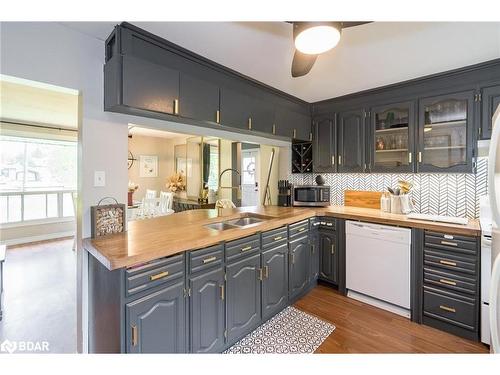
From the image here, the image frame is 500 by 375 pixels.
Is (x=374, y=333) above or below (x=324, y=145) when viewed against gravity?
below

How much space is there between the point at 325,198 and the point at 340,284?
1.06m

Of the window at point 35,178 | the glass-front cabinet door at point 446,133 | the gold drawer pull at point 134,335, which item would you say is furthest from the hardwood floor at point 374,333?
the window at point 35,178

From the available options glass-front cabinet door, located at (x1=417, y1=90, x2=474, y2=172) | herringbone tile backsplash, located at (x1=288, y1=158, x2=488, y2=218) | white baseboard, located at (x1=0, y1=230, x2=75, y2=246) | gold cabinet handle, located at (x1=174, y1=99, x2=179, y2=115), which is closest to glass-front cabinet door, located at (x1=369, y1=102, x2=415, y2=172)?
glass-front cabinet door, located at (x1=417, y1=90, x2=474, y2=172)

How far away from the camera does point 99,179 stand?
1.76 meters

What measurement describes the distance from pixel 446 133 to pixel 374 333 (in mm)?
2112

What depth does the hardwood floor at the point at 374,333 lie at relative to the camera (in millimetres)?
1858

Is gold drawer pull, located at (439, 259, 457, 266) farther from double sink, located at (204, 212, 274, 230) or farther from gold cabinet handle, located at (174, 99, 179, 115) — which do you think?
gold cabinet handle, located at (174, 99, 179, 115)

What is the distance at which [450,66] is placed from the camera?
2.22 meters

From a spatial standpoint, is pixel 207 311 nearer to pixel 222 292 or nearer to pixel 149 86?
pixel 222 292

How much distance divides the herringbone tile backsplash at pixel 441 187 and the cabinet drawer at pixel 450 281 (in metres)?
0.82

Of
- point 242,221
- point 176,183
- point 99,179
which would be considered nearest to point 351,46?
point 242,221

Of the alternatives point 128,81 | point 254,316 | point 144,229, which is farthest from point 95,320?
point 128,81

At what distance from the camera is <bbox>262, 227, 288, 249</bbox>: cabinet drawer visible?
2.12 meters

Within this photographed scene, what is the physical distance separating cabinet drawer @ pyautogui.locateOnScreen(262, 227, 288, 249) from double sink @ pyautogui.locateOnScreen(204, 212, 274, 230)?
165 mm
